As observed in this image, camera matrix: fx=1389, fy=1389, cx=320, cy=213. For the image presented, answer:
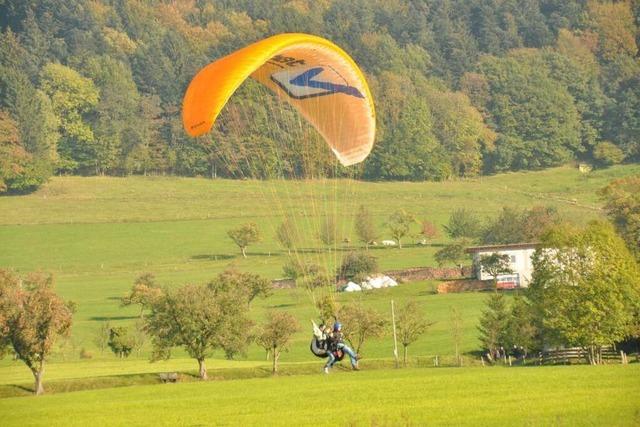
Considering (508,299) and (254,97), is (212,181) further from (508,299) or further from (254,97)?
(508,299)

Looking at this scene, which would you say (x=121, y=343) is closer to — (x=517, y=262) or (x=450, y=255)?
(x=517, y=262)

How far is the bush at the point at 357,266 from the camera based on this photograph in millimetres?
91375

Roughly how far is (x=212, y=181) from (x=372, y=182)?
1739 centimetres

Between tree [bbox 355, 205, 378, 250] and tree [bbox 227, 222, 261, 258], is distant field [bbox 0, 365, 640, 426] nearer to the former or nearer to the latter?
tree [bbox 227, 222, 261, 258]

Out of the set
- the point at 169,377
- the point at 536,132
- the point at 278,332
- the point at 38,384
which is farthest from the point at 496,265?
the point at 536,132

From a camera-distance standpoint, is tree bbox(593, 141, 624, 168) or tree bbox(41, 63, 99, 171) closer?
tree bbox(41, 63, 99, 171)

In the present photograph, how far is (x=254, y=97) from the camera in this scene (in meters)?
122

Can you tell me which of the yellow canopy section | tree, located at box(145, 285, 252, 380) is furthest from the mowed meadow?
the yellow canopy section

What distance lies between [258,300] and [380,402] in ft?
171

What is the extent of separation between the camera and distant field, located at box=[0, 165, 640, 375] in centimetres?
8256

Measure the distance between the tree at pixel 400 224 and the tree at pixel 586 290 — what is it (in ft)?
178

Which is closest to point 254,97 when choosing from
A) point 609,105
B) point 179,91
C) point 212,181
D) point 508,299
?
point 212,181

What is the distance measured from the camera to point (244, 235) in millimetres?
108688

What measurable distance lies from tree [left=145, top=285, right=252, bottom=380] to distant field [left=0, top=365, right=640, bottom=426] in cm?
1145
